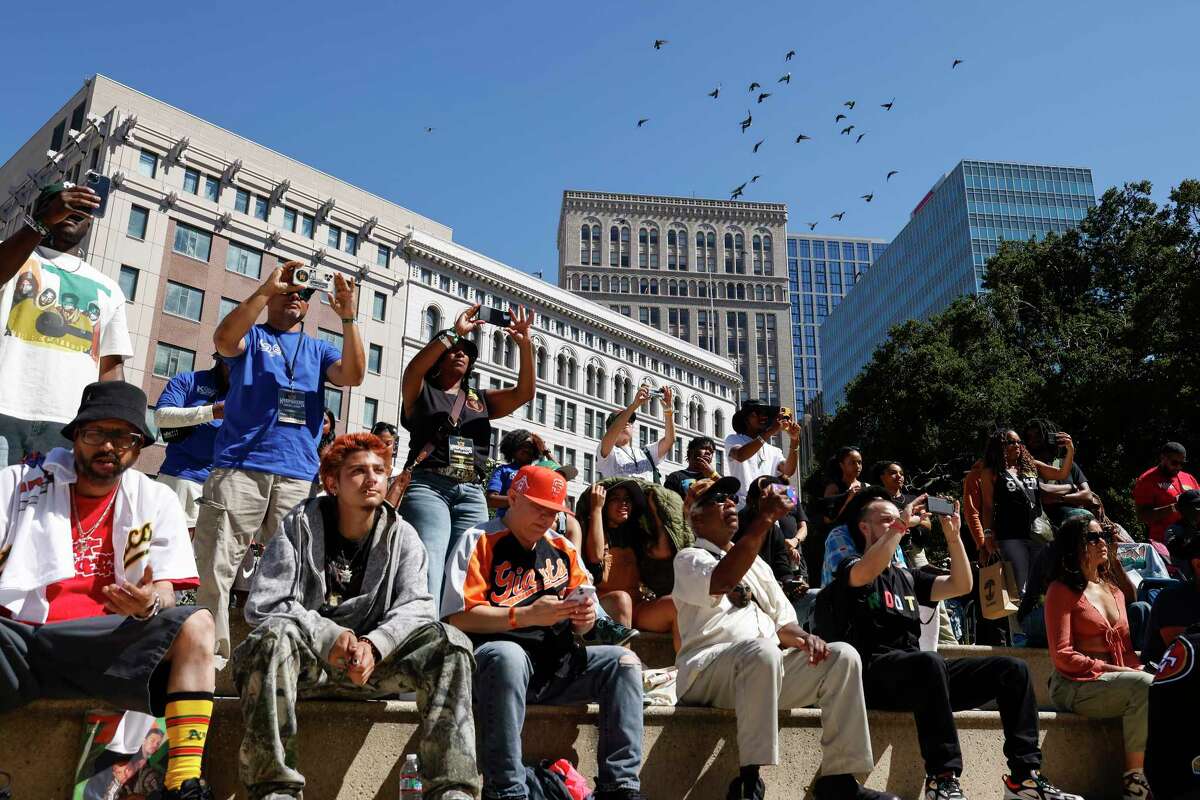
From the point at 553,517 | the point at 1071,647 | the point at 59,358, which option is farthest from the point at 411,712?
the point at 1071,647

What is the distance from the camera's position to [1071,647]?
224 inches

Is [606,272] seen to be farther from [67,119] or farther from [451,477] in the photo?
[451,477]

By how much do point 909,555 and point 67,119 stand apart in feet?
155

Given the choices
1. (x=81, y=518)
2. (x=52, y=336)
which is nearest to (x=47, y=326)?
(x=52, y=336)

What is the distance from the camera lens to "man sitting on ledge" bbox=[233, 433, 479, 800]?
11.3 ft

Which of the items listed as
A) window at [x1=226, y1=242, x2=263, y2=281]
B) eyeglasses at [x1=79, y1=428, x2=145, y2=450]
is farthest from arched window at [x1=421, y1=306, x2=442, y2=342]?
eyeglasses at [x1=79, y1=428, x2=145, y2=450]

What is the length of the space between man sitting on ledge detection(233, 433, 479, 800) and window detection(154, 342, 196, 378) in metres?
36.8

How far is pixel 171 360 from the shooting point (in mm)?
37594

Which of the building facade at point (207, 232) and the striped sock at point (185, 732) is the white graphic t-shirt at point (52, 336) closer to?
the striped sock at point (185, 732)

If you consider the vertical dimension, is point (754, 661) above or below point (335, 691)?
above

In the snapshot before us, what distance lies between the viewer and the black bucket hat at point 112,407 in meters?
3.66

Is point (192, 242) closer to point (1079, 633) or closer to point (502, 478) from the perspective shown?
point (502, 478)

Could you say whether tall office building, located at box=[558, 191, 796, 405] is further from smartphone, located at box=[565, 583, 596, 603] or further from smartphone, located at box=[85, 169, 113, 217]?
smartphone, located at box=[565, 583, 596, 603]

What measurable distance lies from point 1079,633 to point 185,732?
542 centimetres
